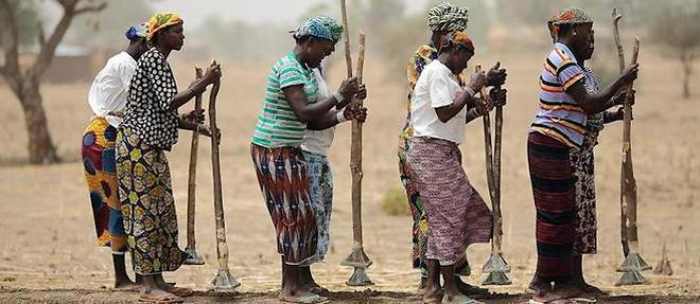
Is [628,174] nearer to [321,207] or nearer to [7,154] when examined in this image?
[321,207]

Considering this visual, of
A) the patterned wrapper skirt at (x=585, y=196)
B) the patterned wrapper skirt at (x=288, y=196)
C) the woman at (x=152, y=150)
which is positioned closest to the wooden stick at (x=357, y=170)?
the patterned wrapper skirt at (x=288, y=196)

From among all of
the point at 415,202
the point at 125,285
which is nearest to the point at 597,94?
the point at 415,202

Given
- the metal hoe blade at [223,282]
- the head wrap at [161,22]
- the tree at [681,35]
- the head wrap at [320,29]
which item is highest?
the tree at [681,35]

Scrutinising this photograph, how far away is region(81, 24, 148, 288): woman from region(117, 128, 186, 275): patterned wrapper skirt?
0.89ft

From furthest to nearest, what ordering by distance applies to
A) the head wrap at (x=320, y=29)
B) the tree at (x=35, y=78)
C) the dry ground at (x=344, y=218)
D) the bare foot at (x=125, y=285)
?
the tree at (x=35, y=78)
the dry ground at (x=344, y=218)
the bare foot at (x=125, y=285)
the head wrap at (x=320, y=29)

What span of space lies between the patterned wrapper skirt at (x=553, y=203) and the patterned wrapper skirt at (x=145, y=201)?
2113 mm

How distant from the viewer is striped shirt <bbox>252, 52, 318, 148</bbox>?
6199 mm

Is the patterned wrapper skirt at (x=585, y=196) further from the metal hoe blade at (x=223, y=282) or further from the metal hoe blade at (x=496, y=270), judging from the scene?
the metal hoe blade at (x=223, y=282)

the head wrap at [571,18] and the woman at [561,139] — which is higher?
the head wrap at [571,18]

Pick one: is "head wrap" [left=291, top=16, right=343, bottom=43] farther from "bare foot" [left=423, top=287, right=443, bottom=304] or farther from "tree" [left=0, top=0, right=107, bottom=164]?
"tree" [left=0, top=0, right=107, bottom=164]

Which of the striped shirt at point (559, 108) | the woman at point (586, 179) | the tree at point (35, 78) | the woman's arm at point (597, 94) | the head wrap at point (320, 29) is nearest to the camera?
the woman's arm at point (597, 94)

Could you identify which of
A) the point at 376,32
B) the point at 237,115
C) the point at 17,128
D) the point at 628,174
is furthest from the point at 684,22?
the point at 376,32

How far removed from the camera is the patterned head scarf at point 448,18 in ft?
20.0

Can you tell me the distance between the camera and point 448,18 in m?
6.11
